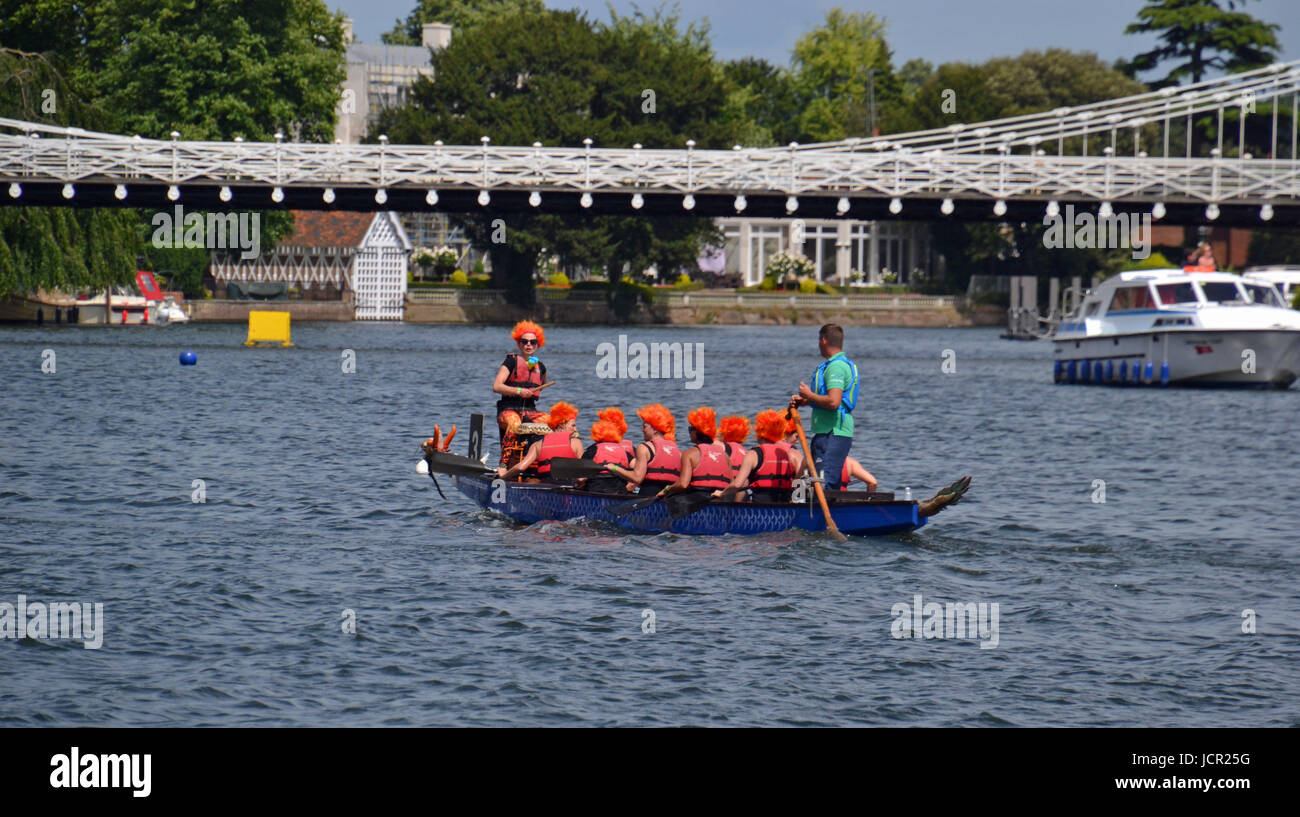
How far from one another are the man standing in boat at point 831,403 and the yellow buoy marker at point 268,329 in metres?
44.6

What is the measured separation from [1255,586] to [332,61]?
221 ft

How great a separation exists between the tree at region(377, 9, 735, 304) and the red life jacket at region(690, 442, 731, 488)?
63428 mm

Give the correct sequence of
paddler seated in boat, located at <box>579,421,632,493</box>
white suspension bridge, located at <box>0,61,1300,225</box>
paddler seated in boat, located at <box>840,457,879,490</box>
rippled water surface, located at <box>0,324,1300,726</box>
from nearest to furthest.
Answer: rippled water surface, located at <box>0,324,1300,726</box> < paddler seated in boat, located at <box>840,457,879,490</box> < paddler seated in boat, located at <box>579,421,632,493</box> < white suspension bridge, located at <box>0,61,1300,225</box>

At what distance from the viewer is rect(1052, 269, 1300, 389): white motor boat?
150ft

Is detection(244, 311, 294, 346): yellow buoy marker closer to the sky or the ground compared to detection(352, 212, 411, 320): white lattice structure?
closer to the ground

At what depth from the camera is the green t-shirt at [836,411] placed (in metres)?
17.8

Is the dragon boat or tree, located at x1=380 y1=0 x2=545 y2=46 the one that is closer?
the dragon boat

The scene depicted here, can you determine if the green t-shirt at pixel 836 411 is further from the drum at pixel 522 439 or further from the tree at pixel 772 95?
the tree at pixel 772 95

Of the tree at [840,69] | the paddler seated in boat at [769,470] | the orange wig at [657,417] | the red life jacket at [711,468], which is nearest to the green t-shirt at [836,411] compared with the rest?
the paddler seated in boat at [769,470]

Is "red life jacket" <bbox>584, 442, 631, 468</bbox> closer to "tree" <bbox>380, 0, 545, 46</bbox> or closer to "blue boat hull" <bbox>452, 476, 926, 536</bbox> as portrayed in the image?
"blue boat hull" <bbox>452, 476, 926, 536</bbox>

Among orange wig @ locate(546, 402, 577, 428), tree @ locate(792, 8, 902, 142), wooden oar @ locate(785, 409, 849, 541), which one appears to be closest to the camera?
wooden oar @ locate(785, 409, 849, 541)

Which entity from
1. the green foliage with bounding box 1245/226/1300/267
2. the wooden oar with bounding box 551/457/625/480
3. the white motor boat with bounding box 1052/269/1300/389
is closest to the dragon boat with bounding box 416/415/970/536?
the wooden oar with bounding box 551/457/625/480

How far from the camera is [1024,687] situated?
13469 mm
